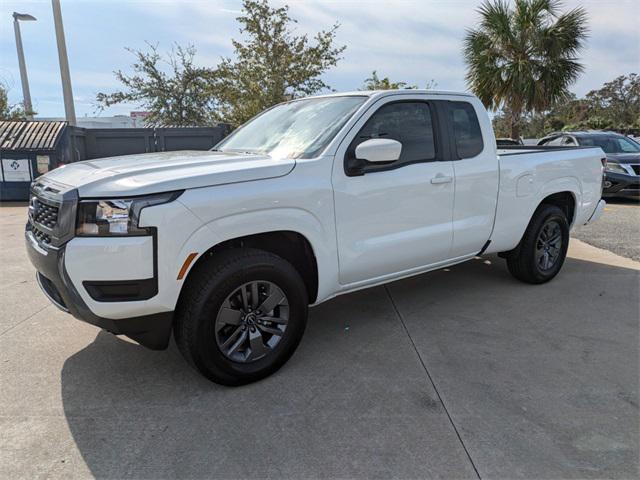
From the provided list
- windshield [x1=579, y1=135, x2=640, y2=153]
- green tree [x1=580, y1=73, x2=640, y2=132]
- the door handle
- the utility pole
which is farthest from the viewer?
green tree [x1=580, y1=73, x2=640, y2=132]

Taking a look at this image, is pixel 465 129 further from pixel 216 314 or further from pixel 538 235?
pixel 216 314

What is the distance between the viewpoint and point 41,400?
115 inches

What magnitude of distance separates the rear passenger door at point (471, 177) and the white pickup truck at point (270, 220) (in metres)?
0.01

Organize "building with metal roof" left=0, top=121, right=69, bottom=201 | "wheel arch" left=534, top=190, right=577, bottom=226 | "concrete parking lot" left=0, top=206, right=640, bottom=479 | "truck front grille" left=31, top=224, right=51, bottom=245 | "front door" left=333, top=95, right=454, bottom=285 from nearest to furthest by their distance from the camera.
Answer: "concrete parking lot" left=0, top=206, right=640, bottom=479 → "truck front grille" left=31, top=224, right=51, bottom=245 → "front door" left=333, top=95, right=454, bottom=285 → "wheel arch" left=534, top=190, right=577, bottom=226 → "building with metal roof" left=0, top=121, right=69, bottom=201

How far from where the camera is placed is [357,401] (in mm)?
2910

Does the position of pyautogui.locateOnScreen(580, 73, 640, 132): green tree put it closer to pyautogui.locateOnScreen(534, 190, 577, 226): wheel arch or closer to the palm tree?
the palm tree

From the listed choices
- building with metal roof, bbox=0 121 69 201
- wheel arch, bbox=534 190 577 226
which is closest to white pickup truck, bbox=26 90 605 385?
wheel arch, bbox=534 190 577 226

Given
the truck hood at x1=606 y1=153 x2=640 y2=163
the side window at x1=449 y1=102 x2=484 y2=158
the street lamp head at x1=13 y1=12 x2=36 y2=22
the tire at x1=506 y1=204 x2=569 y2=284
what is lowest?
the tire at x1=506 y1=204 x2=569 y2=284

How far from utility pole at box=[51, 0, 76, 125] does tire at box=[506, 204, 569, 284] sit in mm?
11533

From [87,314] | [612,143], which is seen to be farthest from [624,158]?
[87,314]

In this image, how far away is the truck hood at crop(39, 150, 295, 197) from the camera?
2619 mm

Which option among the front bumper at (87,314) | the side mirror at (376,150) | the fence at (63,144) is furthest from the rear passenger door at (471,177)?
the fence at (63,144)

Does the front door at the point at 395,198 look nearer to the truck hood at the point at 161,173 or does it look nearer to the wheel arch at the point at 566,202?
the truck hood at the point at 161,173

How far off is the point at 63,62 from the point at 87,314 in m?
11.4
